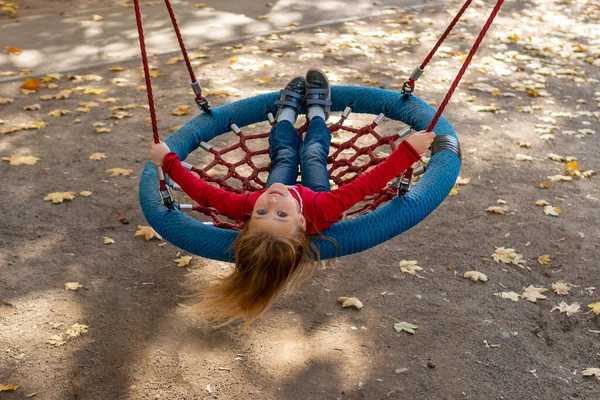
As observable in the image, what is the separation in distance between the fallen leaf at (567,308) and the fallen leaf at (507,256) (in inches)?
13.9

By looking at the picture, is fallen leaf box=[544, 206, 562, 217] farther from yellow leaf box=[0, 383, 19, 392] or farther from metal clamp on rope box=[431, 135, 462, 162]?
yellow leaf box=[0, 383, 19, 392]

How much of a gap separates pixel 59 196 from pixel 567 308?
264 cm

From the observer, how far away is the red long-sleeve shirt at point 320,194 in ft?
7.50

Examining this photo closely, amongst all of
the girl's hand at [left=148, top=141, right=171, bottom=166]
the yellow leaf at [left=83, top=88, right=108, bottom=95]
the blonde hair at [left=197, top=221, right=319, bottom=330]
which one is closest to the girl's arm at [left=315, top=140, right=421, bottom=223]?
the blonde hair at [left=197, top=221, right=319, bottom=330]

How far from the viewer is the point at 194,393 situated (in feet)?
Answer: 8.30

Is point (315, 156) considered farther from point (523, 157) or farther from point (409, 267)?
point (523, 157)

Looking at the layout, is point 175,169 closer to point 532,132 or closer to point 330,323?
point 330,323

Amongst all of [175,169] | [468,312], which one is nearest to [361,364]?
[468,312]

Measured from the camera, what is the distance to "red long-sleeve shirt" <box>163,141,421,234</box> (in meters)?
2.29

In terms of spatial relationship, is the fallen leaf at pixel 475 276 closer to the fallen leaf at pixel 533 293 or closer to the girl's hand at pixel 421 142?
the fallen leaf at pixel 533 293

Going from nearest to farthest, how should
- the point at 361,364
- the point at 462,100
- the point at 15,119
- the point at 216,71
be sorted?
the point at 361,364 < the point at 15,119 < the point at 462,100 < the point at 216,71

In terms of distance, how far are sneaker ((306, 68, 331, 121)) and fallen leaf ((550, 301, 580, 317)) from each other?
1342 millimetres

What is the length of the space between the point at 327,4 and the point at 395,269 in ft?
17.5

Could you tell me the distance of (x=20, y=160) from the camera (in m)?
4.16
